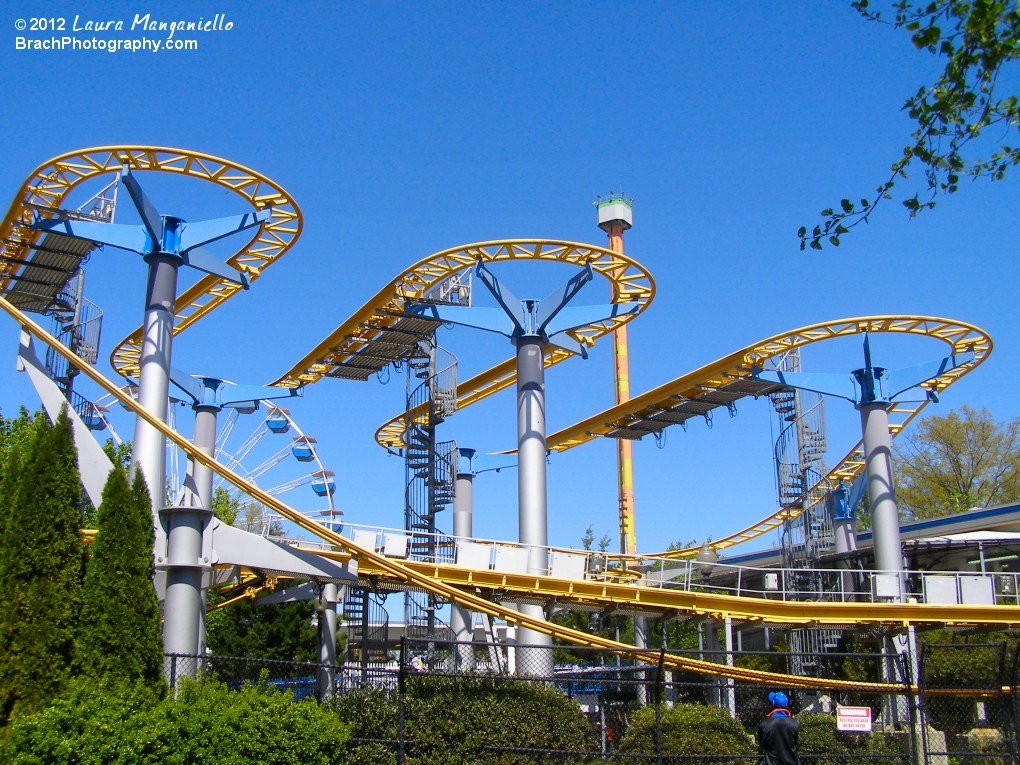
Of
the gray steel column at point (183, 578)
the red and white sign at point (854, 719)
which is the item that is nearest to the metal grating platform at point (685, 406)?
the red and white sign at point (854, 719)

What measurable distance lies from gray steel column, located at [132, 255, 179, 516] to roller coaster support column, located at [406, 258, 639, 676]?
7.15 meters

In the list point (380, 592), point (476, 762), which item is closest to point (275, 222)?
point (380, 592)

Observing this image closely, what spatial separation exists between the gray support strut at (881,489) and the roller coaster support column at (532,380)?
23.4ft

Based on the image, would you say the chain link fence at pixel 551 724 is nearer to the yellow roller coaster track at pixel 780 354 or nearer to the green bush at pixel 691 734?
the green bush at pixel 691 734

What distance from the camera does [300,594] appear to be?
23031 mm

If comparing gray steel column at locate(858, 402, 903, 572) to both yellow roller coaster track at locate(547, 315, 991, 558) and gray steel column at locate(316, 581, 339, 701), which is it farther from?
gray steel column at locate(316, 581, 339, 701)

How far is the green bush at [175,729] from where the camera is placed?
457 inches

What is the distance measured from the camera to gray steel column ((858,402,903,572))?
26656 millimetres

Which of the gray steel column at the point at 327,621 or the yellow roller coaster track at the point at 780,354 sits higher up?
the yellow roller coaster track at the point at 780,354

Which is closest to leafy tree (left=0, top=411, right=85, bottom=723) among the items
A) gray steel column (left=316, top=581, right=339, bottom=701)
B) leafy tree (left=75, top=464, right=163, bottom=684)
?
leafy tree (left=75, top=464, right=163, bottom=684)

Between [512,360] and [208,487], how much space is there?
1023cm

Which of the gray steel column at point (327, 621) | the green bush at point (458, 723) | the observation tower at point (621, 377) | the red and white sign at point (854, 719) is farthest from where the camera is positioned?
the observation tower at point (621, 377)

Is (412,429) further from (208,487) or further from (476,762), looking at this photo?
(476,762)

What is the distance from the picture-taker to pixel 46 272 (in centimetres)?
2461
